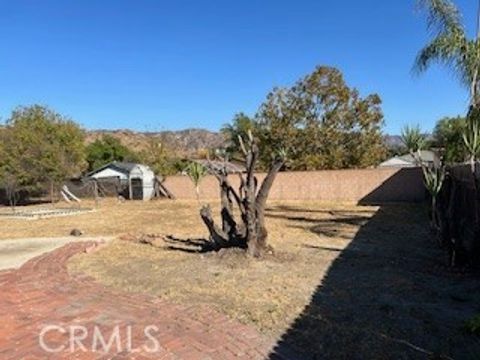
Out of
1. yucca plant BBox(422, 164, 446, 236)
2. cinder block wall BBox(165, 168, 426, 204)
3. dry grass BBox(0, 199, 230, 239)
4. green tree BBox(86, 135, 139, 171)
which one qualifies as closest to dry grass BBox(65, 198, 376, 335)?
yucca plant BBox(422, 164, 446, 236)

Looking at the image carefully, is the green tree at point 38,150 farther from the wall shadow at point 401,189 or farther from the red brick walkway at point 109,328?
the red brick walkway at point 109,328

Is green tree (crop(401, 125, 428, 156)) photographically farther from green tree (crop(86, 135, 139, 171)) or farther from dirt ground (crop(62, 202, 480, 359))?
green tree (crop(86, 135, 139, 171))

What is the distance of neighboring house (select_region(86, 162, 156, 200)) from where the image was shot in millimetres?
27788

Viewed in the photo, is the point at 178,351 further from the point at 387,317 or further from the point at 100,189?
the point at 100,189

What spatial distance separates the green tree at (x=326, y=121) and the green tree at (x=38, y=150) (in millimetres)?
11853

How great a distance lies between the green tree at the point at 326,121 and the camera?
98.7ft

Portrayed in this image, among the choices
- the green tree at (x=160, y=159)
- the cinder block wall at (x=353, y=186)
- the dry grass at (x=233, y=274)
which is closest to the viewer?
the dry grass at (x=233, y=274)

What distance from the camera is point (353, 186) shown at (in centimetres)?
2286

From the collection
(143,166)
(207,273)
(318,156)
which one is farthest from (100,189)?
(207,273)

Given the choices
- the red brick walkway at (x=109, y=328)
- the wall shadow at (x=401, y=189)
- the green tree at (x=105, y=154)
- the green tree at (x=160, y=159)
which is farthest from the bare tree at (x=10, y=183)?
the green tree at (x=105, y=154)

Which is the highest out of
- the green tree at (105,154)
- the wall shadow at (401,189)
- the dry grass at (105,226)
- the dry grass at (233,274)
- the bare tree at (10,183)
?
the green tree at (105,154)

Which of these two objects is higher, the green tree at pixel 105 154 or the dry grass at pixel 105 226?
the green tree at pixel 105 154

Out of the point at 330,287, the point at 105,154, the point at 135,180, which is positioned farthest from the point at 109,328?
the point at 105,154

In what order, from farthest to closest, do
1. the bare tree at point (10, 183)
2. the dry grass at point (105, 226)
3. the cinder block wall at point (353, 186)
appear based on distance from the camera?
the bare tree at point (10, 183)
the cinder block wall at point (353, 186)
the dry grass at point (105, 226)
